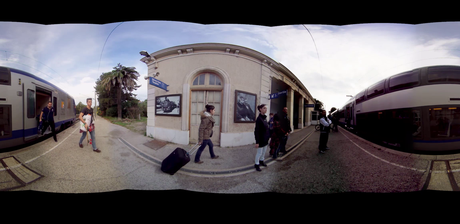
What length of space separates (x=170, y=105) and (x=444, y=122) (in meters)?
2.85

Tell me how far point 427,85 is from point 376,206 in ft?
4.80

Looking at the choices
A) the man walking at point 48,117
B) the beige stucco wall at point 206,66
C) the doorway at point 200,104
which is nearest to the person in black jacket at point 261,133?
the beige stucco wall at point 206,66

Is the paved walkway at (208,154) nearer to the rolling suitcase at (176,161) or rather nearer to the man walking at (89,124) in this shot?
the rolling suitcase at (176,161)

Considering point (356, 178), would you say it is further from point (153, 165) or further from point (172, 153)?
point (153, 165)

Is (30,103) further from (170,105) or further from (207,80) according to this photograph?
(207,80)

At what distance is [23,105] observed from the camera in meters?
1.65

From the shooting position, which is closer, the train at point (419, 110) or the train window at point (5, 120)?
the train at point (419, 110)

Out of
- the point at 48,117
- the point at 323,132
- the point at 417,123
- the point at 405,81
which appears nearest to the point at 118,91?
the point at 48,117

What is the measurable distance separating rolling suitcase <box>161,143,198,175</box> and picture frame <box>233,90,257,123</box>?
1.93 feet

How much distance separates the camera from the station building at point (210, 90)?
150cm

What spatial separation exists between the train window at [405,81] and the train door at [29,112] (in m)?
4.01

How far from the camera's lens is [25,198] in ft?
6.03

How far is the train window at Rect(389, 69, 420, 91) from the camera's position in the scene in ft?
5.01

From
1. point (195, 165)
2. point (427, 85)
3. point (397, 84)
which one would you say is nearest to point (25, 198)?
point (195, 165)
